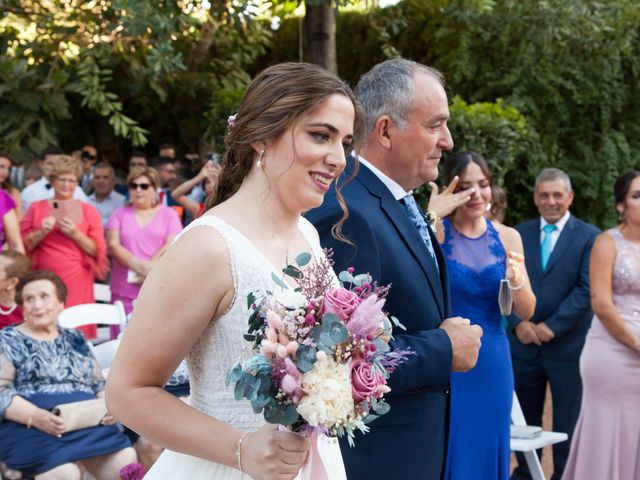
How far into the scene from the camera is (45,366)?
5113 millimetres

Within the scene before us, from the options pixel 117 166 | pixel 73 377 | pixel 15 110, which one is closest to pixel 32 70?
pixel 15 110

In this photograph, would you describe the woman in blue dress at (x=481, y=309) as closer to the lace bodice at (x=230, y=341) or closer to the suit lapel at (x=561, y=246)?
the suit lapel at (x=561, y=246)

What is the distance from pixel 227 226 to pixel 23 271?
4087mm

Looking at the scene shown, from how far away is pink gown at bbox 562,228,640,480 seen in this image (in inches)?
224

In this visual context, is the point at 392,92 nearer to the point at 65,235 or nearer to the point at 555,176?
the point at 555,176

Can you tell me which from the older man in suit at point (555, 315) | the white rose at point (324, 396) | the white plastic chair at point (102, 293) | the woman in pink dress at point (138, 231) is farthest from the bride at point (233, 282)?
the white plastic chair at point (102, 293)

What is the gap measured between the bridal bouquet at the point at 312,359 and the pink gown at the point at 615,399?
4113 millimetres

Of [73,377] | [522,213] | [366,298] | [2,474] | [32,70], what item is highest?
[32,70]

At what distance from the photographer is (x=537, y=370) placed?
690 centimetres

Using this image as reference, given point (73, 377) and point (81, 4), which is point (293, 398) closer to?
point (73, 377)

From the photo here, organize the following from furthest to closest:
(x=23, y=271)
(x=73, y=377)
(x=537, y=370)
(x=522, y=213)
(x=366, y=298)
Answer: (x=522, y=213), (x=537, y=370), (x=23, y=271), (x=73, y=377), (x=366, y=298)

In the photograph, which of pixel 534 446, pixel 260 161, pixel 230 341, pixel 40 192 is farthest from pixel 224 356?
pixel 40 192

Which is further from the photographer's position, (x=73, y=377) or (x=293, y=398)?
(x=73, y=377)

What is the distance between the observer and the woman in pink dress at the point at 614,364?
18.6 feet
